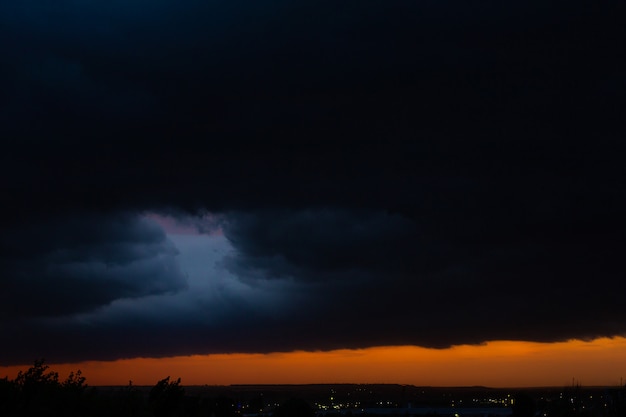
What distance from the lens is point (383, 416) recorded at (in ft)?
537

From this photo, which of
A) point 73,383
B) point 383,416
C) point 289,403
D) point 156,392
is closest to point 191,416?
point 156,392

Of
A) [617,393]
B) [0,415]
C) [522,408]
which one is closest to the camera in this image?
[0,415]

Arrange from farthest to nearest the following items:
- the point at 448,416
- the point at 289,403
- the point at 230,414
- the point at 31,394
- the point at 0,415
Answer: the point at 448,416 < the point at 289,403 < the point at 230,414 < the point at 31,394 < the point at 0,415

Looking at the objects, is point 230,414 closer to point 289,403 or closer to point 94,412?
point 289,403

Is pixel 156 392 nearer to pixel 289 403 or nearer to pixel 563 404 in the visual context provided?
pixel 563 404

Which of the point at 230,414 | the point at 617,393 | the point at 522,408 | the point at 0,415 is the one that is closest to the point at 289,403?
the point at 230,414

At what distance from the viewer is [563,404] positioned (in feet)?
268

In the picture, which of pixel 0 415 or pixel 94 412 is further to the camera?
pixel 94 412

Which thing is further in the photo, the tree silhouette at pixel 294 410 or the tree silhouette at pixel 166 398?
the tree silhouette at pixel 294 410

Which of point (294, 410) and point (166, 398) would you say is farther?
point (294, 410)

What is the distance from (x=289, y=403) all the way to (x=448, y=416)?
6944 cm

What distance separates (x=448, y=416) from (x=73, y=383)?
125337 mm

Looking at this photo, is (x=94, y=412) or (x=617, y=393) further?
(x=617, y=393)

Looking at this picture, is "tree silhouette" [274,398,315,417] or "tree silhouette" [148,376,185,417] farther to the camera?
"tree silhouette" [274,398,315,417]
